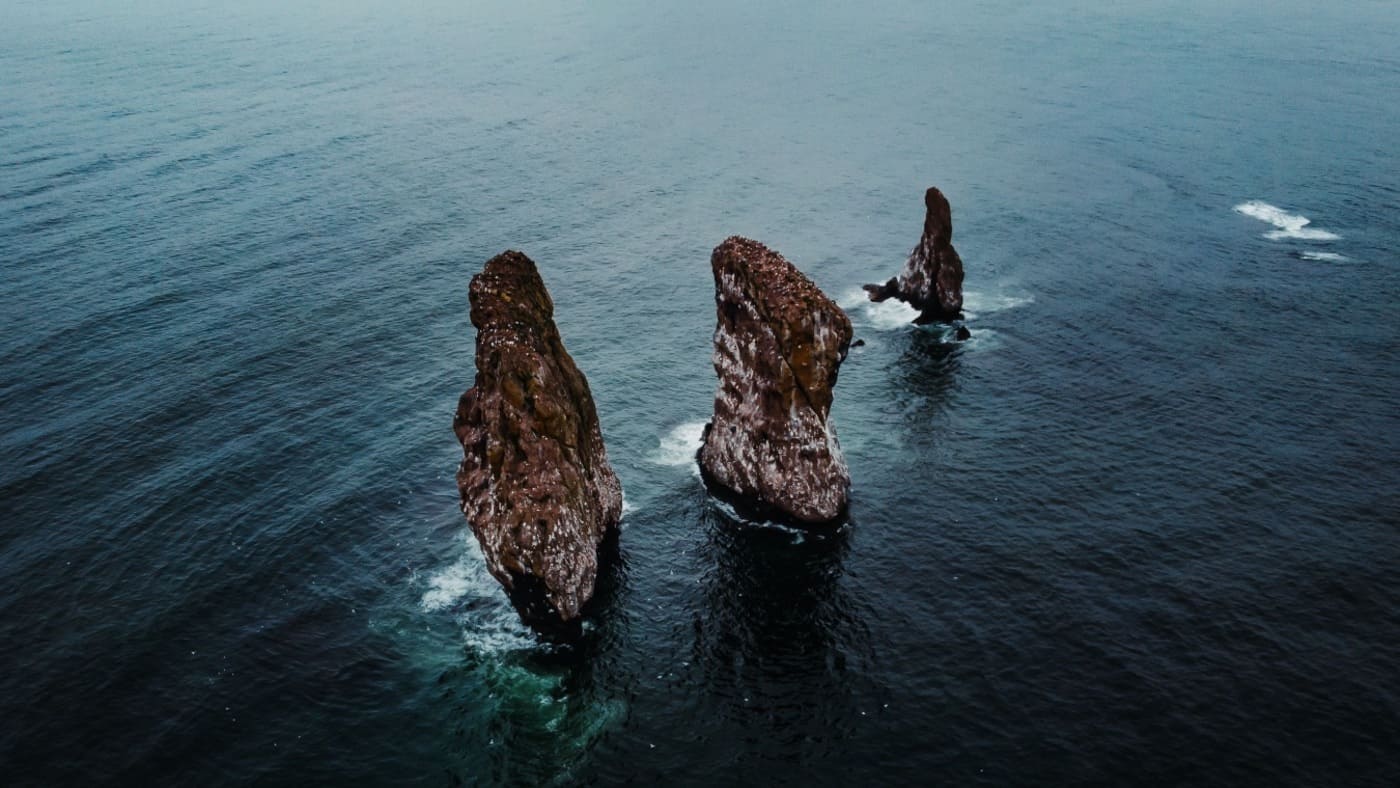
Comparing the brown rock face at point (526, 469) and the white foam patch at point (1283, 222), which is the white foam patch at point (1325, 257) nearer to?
the white foam patch at point (1283, 222)

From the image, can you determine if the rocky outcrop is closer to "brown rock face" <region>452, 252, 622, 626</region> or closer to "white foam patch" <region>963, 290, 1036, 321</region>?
"white foam patch" <region>963, 290, 1036, 321</region>

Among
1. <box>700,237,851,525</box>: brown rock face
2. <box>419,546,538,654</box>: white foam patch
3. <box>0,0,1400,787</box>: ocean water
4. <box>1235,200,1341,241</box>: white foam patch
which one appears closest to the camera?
<box>0,0,1400,787</box>: ocean water

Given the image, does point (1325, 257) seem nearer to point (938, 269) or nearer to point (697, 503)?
point (938, 269)

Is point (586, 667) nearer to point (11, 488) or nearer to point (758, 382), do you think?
point (758, 382)

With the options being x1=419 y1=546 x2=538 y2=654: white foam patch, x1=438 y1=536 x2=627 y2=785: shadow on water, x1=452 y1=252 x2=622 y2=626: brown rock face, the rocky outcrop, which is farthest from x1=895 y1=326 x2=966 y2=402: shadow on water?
x1=419 y1=546 x2=538 y2=654: white foam patch

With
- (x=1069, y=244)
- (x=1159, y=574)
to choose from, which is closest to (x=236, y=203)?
(x=1069, y=244)

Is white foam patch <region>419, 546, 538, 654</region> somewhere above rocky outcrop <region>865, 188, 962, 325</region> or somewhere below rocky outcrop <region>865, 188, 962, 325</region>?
below

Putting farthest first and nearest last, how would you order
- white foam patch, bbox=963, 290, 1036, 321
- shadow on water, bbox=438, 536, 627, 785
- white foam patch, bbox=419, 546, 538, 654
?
1. white foam patch, bbox=963, 290, 1036, 321
2. white foam patch, bbox=419, 546, 538, 654
3. shadow on water, bbox=438, 536, 627, 785
